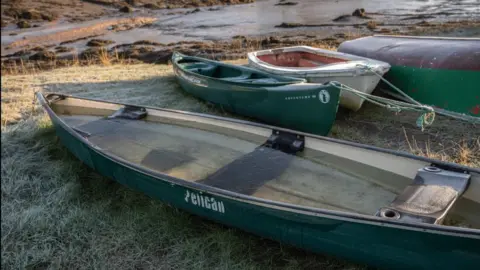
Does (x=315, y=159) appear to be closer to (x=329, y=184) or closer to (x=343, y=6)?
(x=329, y=184)

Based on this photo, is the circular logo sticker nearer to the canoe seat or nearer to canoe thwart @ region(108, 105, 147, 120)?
the canoe seat

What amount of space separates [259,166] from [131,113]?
104 inches

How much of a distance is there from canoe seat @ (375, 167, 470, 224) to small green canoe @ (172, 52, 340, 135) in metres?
2.18

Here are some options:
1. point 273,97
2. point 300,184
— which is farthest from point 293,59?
point 300,184

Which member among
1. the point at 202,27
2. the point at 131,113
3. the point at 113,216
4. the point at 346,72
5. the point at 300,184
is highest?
the point at 202,27

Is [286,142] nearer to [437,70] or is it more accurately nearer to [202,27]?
[437,70]

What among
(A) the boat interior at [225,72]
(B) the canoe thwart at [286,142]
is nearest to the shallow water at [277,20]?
(A) the boat interior at [225,72]

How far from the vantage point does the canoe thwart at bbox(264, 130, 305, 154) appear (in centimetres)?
466

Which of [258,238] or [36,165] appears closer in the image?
[258,238]

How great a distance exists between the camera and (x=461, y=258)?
2.64 m

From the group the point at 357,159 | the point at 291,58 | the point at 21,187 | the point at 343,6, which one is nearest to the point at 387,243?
the point at 357,159

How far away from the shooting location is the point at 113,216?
4422mm

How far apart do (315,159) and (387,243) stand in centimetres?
174

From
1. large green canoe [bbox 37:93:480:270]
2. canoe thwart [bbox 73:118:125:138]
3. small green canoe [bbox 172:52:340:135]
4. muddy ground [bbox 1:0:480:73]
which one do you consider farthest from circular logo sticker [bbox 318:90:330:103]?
muddy ground [bbox 1:0:480:73]
